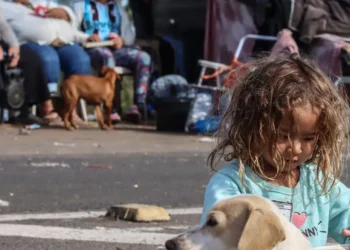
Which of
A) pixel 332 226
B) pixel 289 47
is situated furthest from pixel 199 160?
pixel 332 226

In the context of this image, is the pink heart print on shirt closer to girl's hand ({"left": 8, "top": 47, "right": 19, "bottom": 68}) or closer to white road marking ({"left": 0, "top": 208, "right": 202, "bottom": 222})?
white road marking ({"left": 0, "top": 208, "right": 202, "bottom": 222})

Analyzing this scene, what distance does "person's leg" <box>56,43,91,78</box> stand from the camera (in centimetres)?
1291

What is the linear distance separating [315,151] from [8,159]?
5973 millimetres

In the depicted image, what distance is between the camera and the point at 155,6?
53.6ft

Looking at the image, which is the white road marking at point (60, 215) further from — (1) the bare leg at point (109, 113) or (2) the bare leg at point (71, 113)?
(1) the bare leg at point (109, 113)

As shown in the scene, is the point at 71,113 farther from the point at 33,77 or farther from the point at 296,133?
the point at 296,133

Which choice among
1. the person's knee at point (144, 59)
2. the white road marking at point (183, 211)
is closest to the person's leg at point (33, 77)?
the person's knee at point (144, 59)

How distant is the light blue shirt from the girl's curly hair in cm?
3

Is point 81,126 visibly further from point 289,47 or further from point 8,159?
point 8,159

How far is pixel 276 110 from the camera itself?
3.52 metres

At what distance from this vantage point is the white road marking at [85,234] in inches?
214

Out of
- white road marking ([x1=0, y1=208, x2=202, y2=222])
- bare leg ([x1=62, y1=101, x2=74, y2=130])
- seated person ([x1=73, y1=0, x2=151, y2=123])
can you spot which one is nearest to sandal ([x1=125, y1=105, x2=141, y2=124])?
seated person ([x1=73, y1=0, x2=151, y2=123])

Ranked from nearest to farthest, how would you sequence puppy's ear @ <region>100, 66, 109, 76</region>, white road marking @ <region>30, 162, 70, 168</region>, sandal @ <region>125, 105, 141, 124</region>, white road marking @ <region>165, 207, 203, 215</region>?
white road marking @ <region>165, 207, 203, 215</region> → white road marking @ <region>30, 162, 70, 168</region> → puppy's ear @ <region>100, 66, 109, 76</region> → sandal @ <region>125, 105, 141, 124</region>

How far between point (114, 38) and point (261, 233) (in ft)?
→ 36.4
